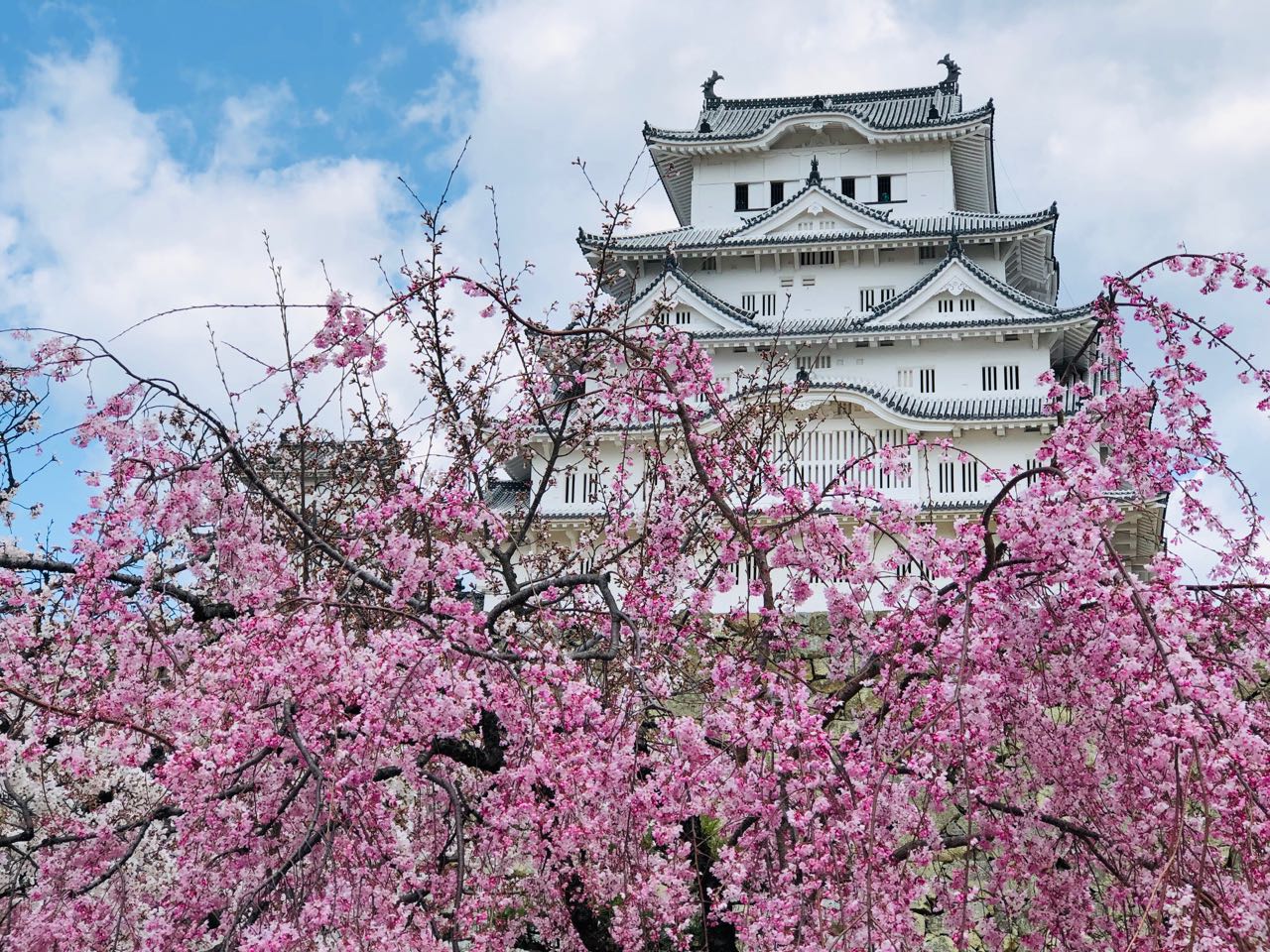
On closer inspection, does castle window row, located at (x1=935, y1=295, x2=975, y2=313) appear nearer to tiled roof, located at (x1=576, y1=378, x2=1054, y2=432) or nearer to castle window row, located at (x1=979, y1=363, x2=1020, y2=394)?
castle window row, located at (x1=979, y1=363, x2=1020, y2=394)

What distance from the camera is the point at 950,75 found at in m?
30.9

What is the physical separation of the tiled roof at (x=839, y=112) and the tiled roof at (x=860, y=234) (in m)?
2.54

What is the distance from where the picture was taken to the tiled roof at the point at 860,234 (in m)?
25.2

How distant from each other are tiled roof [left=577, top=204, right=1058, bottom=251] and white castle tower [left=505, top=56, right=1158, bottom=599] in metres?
0.05

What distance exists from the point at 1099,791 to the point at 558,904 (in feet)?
10.7

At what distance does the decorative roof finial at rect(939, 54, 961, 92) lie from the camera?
30547 mm

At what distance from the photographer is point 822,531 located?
5918 millimetres

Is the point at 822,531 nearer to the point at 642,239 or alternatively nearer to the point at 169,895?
the point at 169,895

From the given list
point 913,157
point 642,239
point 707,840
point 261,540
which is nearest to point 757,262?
point 642,239

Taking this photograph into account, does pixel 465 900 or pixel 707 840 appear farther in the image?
pixel 707 840

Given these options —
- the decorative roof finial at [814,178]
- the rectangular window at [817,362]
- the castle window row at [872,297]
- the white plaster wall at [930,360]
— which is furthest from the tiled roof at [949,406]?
the decorative roof finial at [814,178]

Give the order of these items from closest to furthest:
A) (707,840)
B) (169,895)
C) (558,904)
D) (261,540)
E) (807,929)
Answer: (807,929), (169,895), (261,540), (558,904), (707,840)

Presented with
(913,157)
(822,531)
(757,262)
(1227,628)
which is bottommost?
(1227,628)

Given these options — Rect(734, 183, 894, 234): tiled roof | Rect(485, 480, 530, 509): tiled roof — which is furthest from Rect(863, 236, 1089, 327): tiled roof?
Rect(485, 480, 530, 509): tiled roof
